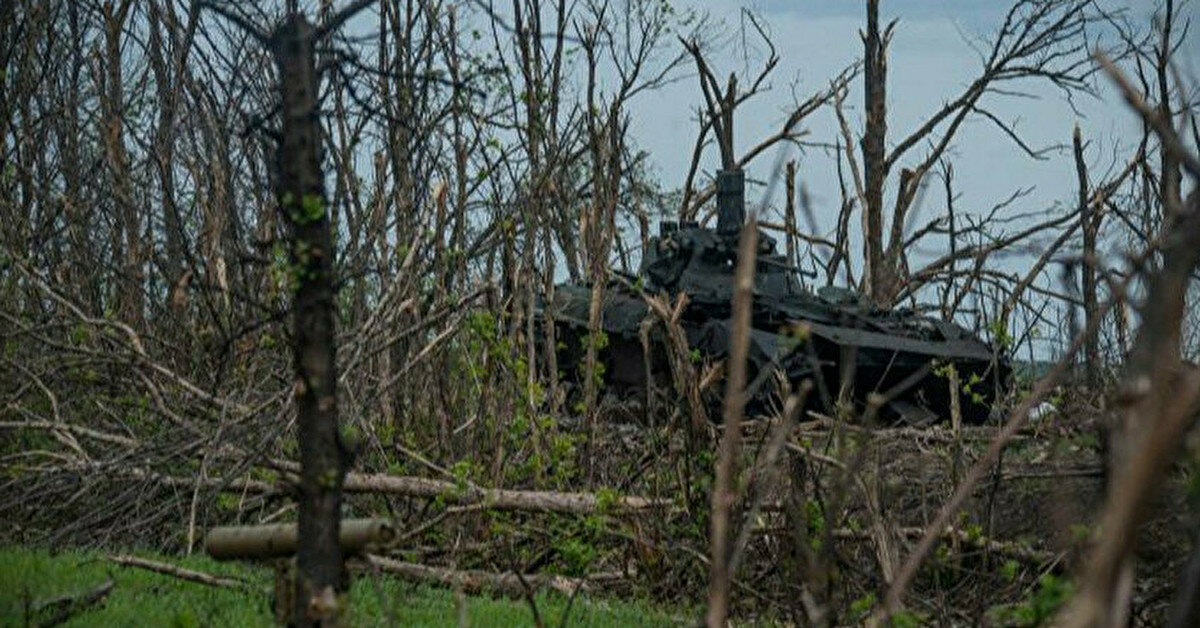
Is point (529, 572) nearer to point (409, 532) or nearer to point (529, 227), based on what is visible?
point (409, 532)

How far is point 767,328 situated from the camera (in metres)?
20.0

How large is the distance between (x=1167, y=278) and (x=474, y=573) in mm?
8634

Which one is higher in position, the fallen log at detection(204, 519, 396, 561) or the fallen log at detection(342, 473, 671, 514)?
the fallen log at detection(342, 473, 671, 514)

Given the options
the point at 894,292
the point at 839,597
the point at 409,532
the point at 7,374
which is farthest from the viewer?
the point at 894,292

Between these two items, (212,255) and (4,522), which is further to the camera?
(212,255)

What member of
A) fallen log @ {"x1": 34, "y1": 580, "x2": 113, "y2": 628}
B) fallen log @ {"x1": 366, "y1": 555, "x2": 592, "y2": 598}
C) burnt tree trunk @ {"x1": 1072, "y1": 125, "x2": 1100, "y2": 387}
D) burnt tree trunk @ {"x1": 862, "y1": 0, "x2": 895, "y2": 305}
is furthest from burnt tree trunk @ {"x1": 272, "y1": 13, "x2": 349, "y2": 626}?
burnt tree trunk @ {"x1": 862, "y1": 0, "x2": 895, "y2": 305}

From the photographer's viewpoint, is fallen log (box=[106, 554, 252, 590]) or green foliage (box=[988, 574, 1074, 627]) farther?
fallen log (box=[106, 554, 252, 590])

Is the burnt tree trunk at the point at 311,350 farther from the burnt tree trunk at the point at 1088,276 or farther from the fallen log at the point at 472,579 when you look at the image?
the fallen log at the point at 472,579

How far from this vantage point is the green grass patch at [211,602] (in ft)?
23.7

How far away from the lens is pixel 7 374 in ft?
40.3

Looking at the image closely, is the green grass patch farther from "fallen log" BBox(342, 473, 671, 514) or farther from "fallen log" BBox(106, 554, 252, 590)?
"fallen log" BBox(342, 473, 671, 514)

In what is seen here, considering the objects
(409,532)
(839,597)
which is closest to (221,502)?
(409,532)

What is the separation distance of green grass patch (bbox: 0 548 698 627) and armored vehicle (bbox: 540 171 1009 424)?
8.43m

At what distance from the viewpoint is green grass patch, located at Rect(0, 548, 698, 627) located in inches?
285
